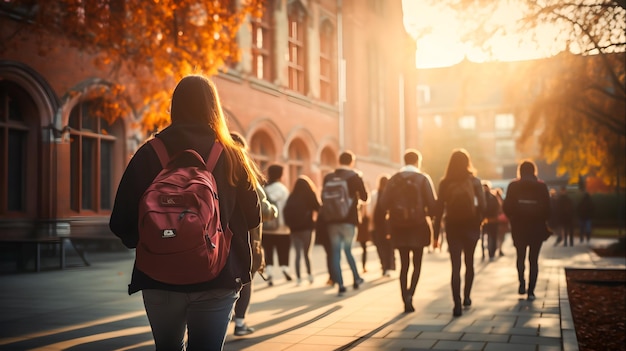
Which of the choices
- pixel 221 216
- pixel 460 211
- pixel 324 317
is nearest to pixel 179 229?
pixel 221 216

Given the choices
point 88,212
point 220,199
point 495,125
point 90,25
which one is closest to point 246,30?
point 88,212

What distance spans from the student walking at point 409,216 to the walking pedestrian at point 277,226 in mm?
2616

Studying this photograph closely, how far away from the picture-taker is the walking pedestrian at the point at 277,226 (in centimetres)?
1181

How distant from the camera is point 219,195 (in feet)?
11.2

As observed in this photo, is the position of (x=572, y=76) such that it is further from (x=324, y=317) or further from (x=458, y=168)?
(x=324, y=317)

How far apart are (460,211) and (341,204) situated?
99.6 inches

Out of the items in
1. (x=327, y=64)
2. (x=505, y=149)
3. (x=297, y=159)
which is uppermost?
(x=327, y=64)

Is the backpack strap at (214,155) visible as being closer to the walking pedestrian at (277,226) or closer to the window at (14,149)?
the walking pedestrian at (277,226)

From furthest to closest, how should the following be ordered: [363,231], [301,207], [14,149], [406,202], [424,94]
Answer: [424,94] → [14,149] → [363,231] → [301,207] → [406,202]

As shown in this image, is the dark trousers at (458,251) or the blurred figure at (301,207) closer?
the dark trousers at (458,251)

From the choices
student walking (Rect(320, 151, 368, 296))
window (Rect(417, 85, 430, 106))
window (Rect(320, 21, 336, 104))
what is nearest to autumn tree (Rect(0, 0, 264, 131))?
student walking (Rect(320, 151, 368, 296))

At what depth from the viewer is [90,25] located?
14008 mm

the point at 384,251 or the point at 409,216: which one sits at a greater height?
the point at 409,216

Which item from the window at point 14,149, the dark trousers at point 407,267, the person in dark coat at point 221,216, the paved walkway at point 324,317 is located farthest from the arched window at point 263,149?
the person in dark coat at point 221,216
